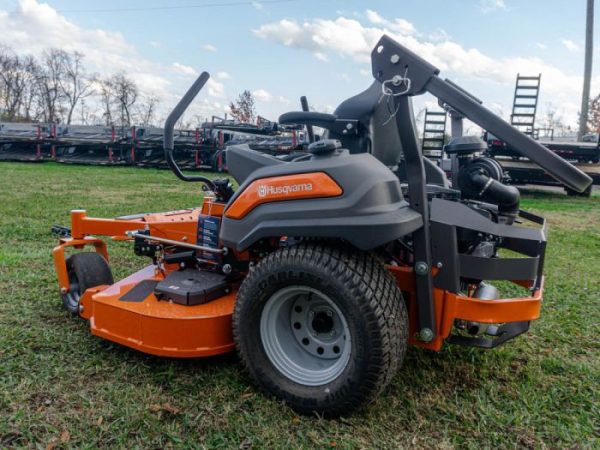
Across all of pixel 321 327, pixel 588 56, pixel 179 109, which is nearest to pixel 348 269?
pixel 321 327

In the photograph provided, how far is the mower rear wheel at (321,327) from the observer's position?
2021mm

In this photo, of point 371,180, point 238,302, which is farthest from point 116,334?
point 371,180

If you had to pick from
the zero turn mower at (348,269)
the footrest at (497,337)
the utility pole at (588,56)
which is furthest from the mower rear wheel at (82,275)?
→ the utility pole at (588,56)

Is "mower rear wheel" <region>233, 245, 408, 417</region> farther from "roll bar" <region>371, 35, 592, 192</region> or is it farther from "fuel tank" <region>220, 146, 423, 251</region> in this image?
"roll bar" <region>371, 35, 592, 192</region>

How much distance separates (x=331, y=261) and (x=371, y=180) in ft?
1.23

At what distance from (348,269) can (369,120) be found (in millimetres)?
935

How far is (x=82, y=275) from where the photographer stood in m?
3.29

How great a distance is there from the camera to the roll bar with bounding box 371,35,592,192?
192cm

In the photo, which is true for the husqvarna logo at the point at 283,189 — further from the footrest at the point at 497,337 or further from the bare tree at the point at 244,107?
the bare tree at the point at 244,107

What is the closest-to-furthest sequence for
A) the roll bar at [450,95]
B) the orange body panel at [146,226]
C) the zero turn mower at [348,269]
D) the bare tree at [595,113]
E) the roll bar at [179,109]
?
the roll bar at [450,95] < the zero turn mower at [348,269] < the roll bar at [179,109] < the orange body panel at [146,226] < the bare tree at [595,113]

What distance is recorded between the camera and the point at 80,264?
3.36 metres

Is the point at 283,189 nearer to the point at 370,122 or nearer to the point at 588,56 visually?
the point at 370,122

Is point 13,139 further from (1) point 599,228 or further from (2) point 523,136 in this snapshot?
(2) point 523,136

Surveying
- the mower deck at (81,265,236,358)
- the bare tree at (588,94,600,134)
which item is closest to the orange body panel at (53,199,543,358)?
the mower deck at (81,265,236,358)
